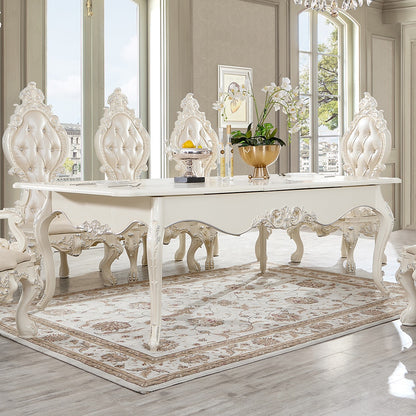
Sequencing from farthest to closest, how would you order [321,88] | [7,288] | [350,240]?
[321,88] → [350,240] → [7,288]

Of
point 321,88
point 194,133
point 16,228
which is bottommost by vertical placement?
point 16,228

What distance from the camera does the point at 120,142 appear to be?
4.99 meters

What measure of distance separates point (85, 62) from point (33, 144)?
1.72m

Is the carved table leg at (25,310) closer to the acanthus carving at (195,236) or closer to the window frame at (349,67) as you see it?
the acanthus carving at (195,236)

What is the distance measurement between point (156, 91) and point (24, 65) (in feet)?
4.71

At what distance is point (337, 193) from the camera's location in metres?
3.79

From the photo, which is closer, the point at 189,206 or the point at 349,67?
the point at 189,206

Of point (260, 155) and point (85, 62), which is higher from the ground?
point (85, 62)

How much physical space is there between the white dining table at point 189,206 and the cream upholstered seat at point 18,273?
32 cm

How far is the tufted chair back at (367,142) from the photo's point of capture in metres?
5.43

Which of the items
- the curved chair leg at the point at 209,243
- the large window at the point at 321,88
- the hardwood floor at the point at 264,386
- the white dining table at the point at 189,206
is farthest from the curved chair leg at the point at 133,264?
the large window at the point at 321,88

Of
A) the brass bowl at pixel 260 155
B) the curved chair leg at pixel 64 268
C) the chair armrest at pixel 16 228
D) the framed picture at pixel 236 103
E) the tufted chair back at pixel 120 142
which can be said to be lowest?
the curved chair leg at pixel 64 268

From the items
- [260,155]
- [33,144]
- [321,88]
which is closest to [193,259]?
[260,155]

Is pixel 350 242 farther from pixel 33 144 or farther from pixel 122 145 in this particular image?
pixel 33 144
